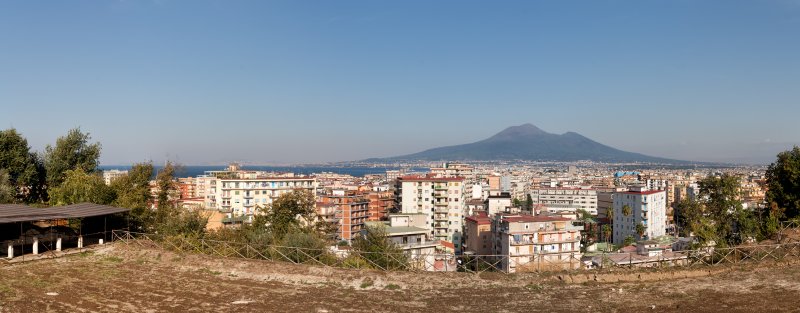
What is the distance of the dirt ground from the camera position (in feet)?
41.1

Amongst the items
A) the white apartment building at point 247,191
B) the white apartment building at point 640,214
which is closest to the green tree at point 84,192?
the white apartment building at point 247,191

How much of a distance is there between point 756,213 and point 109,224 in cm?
4430

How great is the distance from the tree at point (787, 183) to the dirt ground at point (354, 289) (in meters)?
19.3

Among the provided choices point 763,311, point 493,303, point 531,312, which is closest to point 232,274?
point 493,303

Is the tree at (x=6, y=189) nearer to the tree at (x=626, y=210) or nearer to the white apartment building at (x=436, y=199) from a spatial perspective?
the white apartment building at (x=436, y=199)

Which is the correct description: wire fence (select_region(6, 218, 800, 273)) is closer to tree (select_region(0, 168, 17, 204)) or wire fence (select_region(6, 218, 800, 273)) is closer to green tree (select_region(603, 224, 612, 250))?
tree (select_region(0, 168, 17, 204))

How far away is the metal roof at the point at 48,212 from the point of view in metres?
17.4

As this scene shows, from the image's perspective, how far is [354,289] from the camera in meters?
14.8

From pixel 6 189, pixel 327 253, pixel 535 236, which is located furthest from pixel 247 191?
pixel 327 253

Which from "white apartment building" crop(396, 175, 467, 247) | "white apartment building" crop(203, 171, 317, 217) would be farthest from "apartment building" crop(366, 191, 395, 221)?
"white apartment building" crop(203, 171, 317, 217)

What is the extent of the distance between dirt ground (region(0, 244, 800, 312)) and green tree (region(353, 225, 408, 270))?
227 centimetres

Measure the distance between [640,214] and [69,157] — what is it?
65071 mm

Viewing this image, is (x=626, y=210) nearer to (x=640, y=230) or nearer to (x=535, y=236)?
(x=640, y=230)

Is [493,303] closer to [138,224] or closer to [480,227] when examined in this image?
[138,224]
